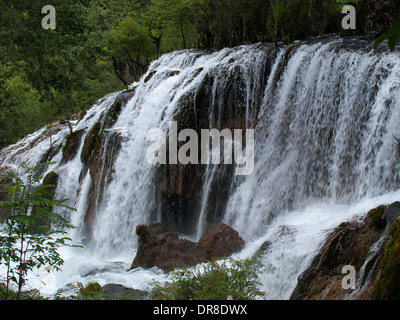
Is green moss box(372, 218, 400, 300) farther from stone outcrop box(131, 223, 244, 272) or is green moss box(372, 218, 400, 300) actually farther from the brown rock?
the brown rock

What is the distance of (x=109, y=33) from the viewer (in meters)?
22.5

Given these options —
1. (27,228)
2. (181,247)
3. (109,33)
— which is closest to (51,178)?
(181,247)

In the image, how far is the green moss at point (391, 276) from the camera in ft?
12.6

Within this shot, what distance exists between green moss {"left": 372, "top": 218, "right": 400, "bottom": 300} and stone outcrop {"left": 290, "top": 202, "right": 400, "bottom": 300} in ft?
1.16

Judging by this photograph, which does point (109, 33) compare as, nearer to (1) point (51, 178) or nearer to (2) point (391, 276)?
(1) point (51, 178)

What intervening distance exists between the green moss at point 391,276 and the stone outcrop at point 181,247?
4.55m

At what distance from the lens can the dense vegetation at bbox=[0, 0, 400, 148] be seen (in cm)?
943

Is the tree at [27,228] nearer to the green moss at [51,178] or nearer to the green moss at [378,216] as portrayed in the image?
the green moss at [378,216]

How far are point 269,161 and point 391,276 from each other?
654 cm

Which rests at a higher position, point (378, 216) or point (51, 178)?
point (51, 178)

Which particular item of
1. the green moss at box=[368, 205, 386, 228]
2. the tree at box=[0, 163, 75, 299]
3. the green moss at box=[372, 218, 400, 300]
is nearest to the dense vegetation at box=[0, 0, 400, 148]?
the green moss at box=[372, 218, 400, 300]
